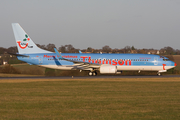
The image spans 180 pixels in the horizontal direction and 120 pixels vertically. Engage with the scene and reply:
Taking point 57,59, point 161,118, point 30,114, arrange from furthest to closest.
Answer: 1. point 57,59
2. point 30,114
3. point 161,118

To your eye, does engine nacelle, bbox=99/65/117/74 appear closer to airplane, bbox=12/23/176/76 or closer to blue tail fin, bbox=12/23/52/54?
airplane, bbox=12/23/176/76

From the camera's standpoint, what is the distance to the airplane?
124 ft

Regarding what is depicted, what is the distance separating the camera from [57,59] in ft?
128

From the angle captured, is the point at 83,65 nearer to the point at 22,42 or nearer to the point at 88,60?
the point at 88,60

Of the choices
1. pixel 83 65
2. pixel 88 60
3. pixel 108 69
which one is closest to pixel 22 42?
pixel 83 65

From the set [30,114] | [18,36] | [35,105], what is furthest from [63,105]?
[18,36]

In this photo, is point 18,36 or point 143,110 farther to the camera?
point 18,36

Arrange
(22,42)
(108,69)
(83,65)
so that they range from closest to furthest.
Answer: (108,69)
(83,65)
(22,42)

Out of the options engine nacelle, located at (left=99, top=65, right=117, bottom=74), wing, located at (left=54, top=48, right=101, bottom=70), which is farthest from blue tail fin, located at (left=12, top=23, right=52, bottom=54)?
engine nacelle, located at (left=99, top=65, right=117, bottom=74)

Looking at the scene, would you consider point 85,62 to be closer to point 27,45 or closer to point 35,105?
point 27,45

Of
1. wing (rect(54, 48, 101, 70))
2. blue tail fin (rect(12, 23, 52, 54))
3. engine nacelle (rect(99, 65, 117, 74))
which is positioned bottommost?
engine nacelle (rect(99, 65, 117, 74))

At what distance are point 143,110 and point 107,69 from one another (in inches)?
920

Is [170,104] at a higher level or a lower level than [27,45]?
lower

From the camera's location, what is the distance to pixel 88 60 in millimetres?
38688
